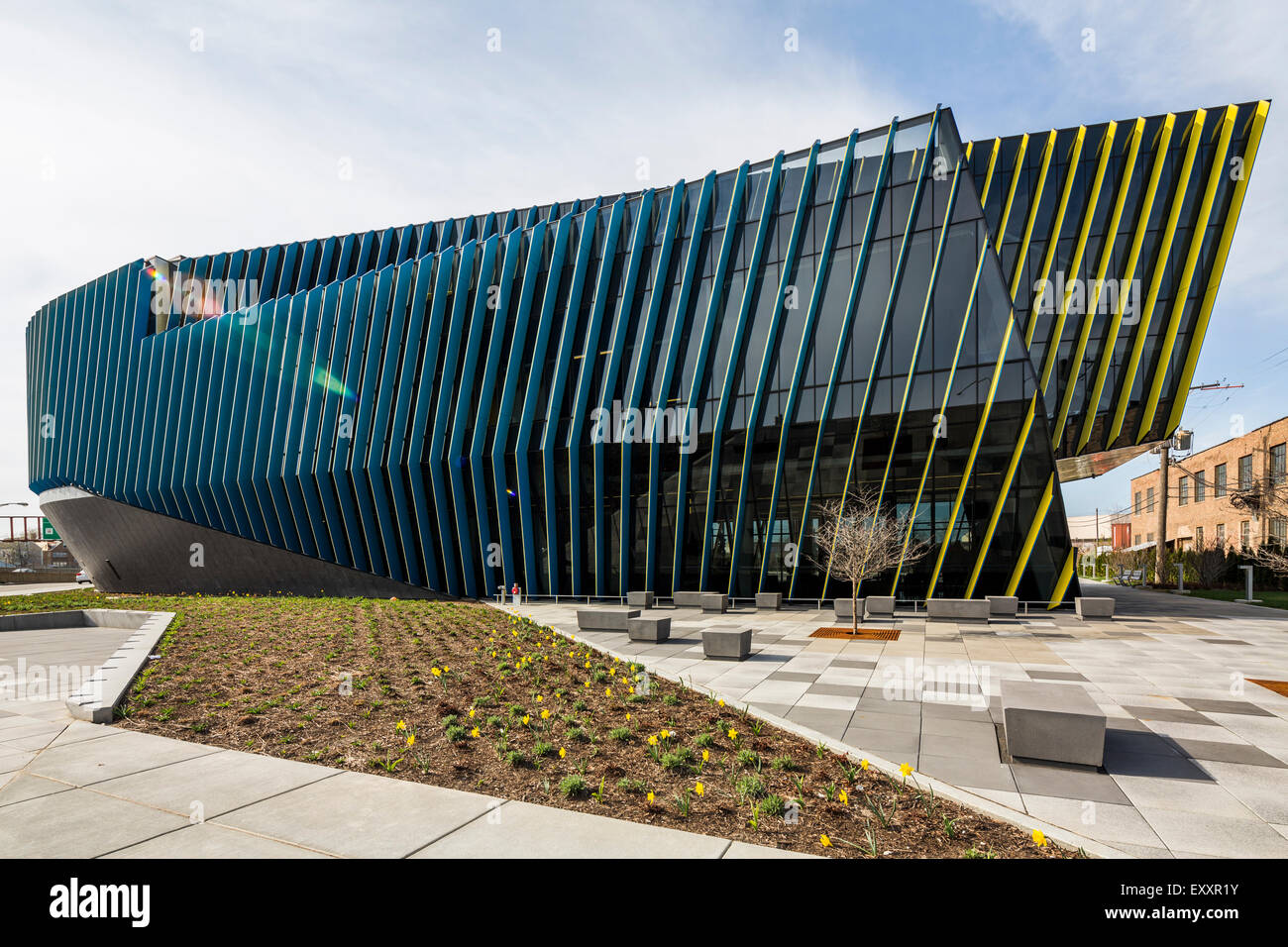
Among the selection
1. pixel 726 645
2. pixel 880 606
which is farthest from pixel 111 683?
pixel 880 606

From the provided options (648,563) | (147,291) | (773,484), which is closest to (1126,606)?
(773,484)

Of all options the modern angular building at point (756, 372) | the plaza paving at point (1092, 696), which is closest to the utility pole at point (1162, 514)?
the modern angular building at point (756, 372)

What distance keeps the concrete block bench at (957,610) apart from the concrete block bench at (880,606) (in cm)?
116

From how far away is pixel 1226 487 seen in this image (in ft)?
126

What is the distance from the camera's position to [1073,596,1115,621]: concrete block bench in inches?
774

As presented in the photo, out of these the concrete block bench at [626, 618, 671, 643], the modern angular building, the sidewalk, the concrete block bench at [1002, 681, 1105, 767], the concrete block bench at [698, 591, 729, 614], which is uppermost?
the modern angular building

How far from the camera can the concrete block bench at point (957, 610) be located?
1967 centimetres

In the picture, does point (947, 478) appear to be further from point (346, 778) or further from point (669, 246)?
point (346, 778)

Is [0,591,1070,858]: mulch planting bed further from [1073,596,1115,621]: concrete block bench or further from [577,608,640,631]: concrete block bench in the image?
[1073,596,1115,621]: concrete block bench

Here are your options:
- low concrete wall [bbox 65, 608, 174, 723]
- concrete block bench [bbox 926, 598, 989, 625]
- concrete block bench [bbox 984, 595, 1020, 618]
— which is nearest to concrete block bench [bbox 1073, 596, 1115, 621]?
concrete block bench [bbox 984, 595, 1020, 618]

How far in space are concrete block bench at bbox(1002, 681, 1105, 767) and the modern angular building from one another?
54.2 ft

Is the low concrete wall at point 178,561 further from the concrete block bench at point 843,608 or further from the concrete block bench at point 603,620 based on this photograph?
the concrete block bench at point 843,608

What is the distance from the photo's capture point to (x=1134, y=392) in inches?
949
